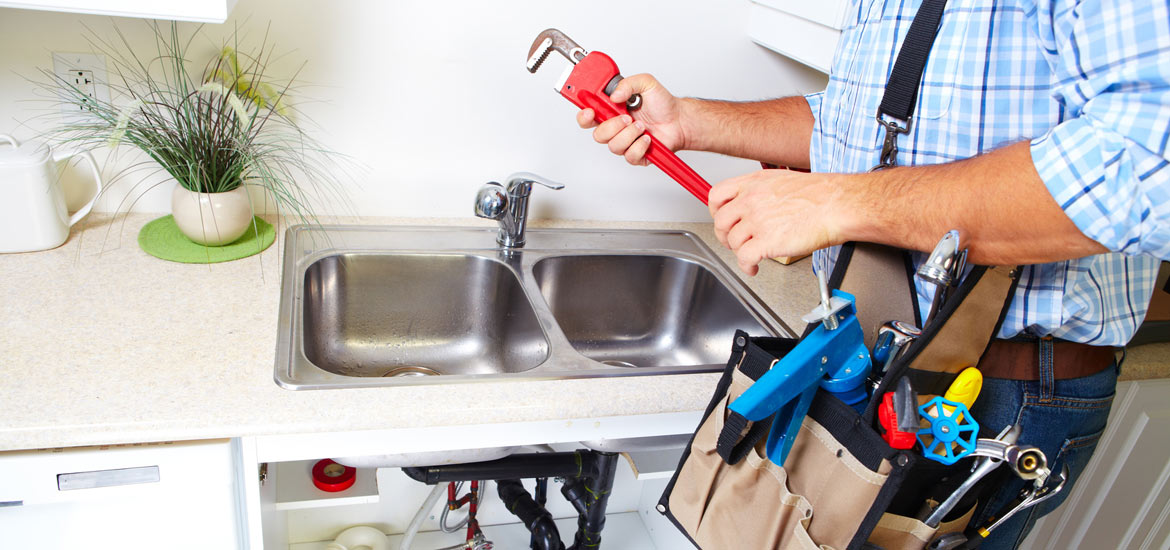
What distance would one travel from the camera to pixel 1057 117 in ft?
2.44

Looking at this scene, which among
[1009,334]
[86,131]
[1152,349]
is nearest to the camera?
[1009,334]

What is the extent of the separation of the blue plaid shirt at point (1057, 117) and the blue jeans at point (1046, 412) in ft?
0.22

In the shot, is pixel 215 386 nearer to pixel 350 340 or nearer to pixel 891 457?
pixel 350 340

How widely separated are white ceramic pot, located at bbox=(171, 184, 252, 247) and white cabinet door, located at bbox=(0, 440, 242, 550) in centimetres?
41

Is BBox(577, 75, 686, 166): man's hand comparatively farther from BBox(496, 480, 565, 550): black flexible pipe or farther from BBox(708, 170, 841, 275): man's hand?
BBox(496, 480, 565, 550): black flexible pipe

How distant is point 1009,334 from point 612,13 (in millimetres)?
868

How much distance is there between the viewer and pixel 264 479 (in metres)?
0.93

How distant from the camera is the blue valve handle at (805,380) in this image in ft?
2.23

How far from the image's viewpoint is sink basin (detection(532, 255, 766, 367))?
136 centimetres

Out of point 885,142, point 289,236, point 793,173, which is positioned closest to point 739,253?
point 793,173

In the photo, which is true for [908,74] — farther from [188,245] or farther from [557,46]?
[188,245]

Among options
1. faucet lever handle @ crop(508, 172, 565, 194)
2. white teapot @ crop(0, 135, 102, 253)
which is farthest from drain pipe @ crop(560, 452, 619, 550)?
white teapot @ crop(0, 135, 102, 253)

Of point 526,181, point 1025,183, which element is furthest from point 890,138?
point 526,181

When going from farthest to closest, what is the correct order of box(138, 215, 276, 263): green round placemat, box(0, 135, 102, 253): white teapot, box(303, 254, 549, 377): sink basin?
1. box(303, 254, 549, 377): sink basin
2. box(138, 215, 276, 263): green round placemat
3. box(0, 135, 102, 253): white teapot
